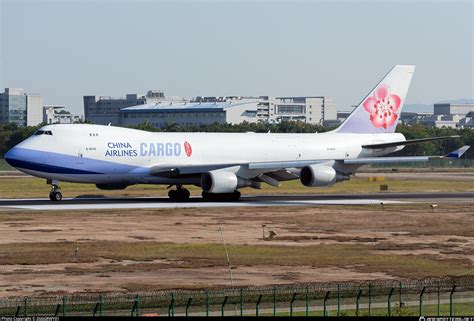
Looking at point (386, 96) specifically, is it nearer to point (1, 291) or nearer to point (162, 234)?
point (162, 234)

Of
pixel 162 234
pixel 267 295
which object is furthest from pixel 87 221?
pixel 267 295

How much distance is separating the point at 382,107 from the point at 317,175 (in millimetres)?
16731

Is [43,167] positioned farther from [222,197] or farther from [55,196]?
[222,197]

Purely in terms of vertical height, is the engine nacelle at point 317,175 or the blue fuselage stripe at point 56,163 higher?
the blue fuselage stripe at point 56,163

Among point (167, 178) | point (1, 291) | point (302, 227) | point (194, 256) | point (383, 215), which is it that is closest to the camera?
point (1, 291)

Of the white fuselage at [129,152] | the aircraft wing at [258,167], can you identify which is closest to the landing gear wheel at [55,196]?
the white fuselage at [129,152]

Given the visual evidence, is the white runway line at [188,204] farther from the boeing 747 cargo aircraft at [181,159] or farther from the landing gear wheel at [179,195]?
the landing gear wheel at [179,195]

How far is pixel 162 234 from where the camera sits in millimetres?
51719

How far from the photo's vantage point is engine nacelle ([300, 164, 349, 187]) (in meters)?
73.3

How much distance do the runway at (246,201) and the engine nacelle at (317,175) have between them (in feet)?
4.35

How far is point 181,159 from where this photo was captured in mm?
74188

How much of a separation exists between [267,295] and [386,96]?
59132 millimetres

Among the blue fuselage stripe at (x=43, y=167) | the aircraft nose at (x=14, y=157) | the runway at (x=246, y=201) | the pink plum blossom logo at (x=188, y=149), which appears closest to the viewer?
the runway at (x=246, y=201)

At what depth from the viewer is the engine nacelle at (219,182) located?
71125 mm
